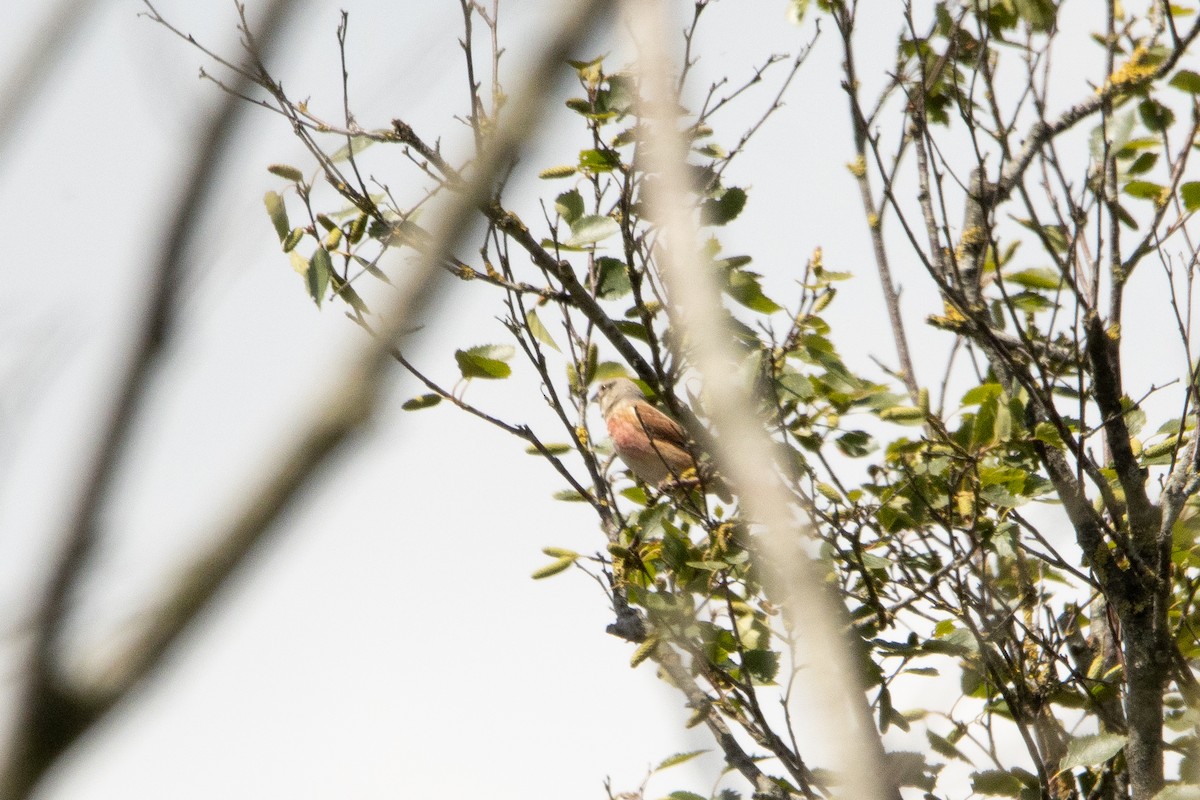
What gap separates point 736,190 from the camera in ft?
13.2

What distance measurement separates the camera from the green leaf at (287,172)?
3.99m

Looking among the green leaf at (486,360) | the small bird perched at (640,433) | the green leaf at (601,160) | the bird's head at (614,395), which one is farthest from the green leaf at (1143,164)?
the bird's head at (614,395)

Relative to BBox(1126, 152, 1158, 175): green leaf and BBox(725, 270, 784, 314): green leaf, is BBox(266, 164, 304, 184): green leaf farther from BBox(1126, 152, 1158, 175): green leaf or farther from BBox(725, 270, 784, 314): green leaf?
BBox(1126, 152, 1158, 175): green leaf

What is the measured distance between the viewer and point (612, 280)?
A: 4043 millimetres

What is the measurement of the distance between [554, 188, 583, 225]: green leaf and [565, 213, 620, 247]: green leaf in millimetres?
50

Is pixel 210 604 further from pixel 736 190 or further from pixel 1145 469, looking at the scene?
pixel 1145 469

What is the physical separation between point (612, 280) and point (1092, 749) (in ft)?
6.97

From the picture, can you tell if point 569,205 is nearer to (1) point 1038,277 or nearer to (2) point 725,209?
(2) point 725,209

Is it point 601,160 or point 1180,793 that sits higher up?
point 601,160

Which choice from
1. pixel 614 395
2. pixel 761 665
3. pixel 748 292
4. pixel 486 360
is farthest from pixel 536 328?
pixel 614 395

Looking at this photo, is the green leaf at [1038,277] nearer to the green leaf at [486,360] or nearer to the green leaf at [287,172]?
the green leaf at [486,360]

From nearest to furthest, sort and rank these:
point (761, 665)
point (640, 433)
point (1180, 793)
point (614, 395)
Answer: point (1180, 793), point (761, 665), point (640, 433), point (614, 395)

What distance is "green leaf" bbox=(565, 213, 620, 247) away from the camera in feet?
12.8

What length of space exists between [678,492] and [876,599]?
2.80 ft
